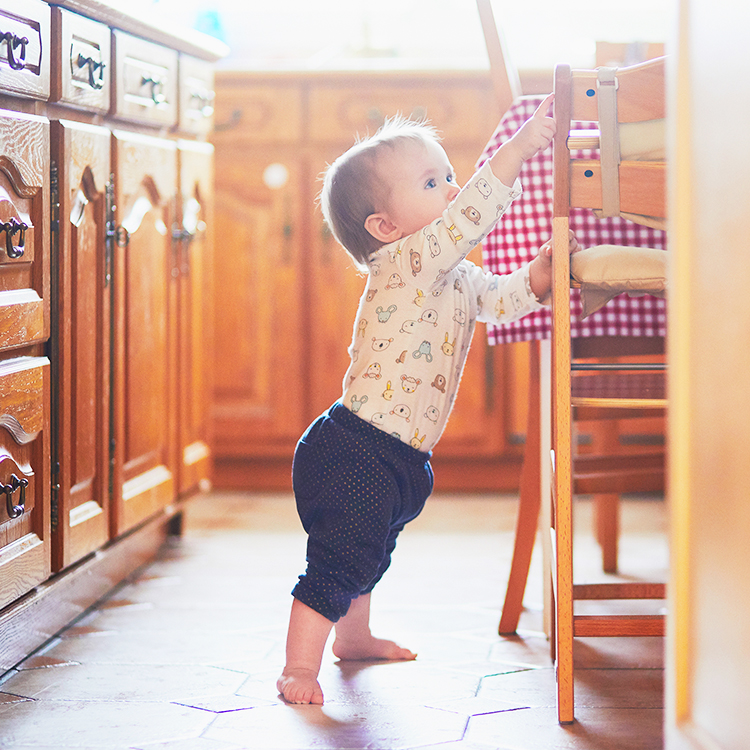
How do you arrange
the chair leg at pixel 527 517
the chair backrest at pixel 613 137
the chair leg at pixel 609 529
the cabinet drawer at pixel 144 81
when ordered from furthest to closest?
1. the chair leg at pixel 609 529
2. the cabinet drawer at pixel 144 81
3. the chair leg at pixel 527 517
4. the chair backrest at pixel 613 137

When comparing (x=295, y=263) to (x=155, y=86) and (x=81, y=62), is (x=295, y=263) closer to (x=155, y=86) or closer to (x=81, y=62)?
(x=155, y=86)

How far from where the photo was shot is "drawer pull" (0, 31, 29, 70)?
1.22m

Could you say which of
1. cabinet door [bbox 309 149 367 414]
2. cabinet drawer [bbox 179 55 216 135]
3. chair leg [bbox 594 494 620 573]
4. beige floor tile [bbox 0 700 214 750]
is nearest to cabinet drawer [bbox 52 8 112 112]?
cabinet drawer [bbox 179 55 216 135]

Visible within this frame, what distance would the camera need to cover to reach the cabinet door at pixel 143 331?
164 cm

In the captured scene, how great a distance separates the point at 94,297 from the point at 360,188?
0.50 m

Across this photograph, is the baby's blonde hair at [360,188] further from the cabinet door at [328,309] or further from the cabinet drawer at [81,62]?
the cabinet door at [328,309]

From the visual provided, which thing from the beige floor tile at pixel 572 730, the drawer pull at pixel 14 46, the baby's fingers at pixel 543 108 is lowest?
the beige floor tile at pixel 572 730

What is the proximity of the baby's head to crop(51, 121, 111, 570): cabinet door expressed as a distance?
395mm

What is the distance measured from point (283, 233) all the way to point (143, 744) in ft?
5.04

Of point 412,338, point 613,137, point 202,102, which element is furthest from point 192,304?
point 613,137

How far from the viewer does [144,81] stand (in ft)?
5.54

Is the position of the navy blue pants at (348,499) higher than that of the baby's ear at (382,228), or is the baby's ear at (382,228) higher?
the baby's ear at (382,228)

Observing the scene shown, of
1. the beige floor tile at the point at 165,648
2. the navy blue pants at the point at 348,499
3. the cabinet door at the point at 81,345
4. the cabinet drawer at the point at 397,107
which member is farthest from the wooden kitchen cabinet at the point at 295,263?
the navy blue pants at the point at 348,499

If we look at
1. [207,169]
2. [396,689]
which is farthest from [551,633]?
[207,169]
